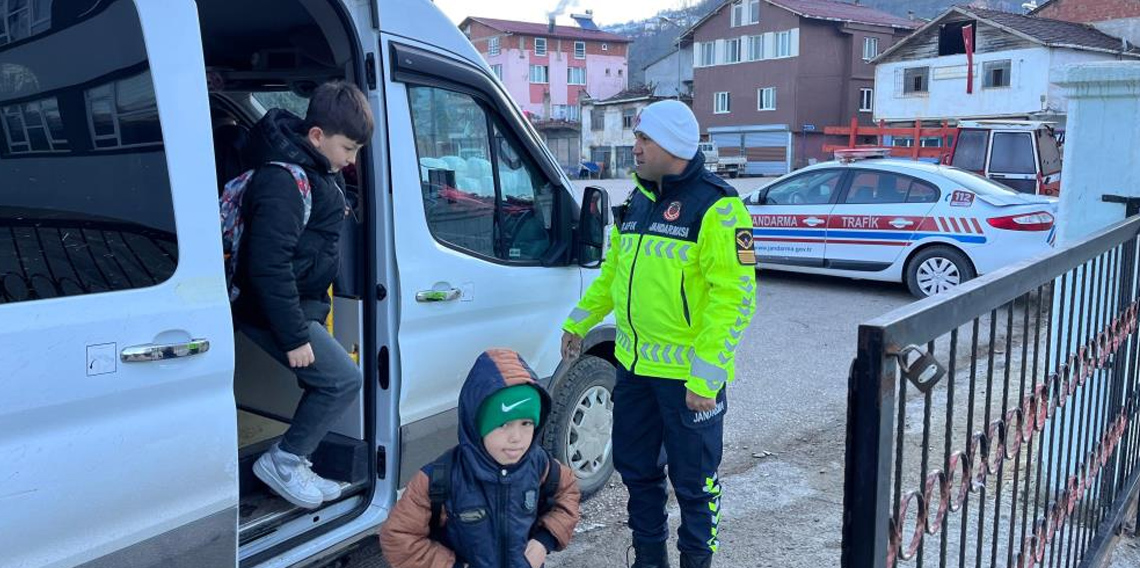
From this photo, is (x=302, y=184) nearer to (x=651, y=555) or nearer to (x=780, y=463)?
(x=651, y=555)

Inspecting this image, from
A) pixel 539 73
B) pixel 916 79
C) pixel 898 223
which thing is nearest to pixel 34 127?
pixel 898 223

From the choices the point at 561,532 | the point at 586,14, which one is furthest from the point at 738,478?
the point at 586,14

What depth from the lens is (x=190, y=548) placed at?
2465 millimetres

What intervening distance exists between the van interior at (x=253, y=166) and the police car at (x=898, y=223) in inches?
263

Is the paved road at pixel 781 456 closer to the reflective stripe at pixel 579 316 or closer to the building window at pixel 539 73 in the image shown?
the reflective stripe at pixel 579 316

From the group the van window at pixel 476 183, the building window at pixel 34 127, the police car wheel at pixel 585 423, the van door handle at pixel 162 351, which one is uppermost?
the building window at pixel 34 127

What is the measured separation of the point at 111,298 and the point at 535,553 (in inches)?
51.6

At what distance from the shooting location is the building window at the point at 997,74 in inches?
1475

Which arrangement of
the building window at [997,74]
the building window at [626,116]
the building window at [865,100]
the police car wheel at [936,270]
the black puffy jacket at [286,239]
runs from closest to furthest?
1. the black puffy jacket at [286,239]
2. the police car wheel at [936,270]
3. the building window at [997,74]
4. the building window at [865,100]
5. the building window at [626,116]

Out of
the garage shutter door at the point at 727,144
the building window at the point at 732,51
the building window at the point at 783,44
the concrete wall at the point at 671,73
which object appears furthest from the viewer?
the concrete wall at the point at 671,73

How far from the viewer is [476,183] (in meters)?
3.67

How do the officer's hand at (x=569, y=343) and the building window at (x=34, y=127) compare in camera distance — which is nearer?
the building window at (x=34, y=127)

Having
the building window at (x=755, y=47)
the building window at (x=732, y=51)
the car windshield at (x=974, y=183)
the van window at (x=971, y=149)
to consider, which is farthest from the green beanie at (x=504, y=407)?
the building window at (x=732, y=51)

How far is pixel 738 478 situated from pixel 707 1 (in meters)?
92.0
